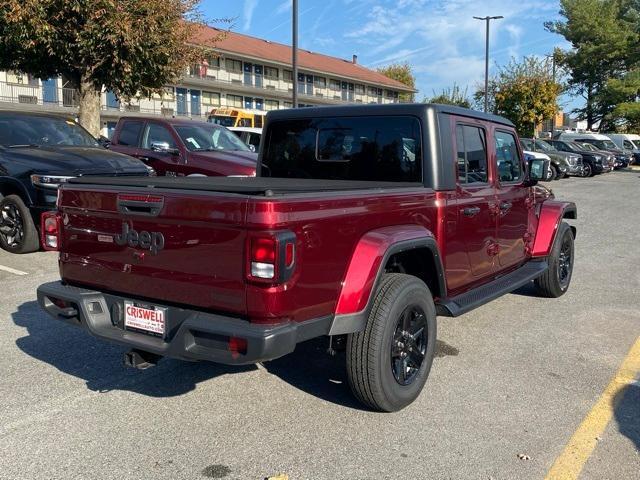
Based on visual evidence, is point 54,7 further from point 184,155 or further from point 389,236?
point 389,236

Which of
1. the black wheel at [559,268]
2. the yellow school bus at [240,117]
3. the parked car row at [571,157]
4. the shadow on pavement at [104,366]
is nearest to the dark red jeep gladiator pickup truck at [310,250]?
the shadow on pavement at [104,366]

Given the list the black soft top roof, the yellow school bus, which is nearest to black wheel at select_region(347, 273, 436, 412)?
the black soft top roof

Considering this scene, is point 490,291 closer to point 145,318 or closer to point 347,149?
A: point 347,149

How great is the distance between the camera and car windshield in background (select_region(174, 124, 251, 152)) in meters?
10.6

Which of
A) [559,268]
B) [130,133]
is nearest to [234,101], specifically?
[130,133]

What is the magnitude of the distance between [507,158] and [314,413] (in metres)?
3.04

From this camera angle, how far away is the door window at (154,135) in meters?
10.6

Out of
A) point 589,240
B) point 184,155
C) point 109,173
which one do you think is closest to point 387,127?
point 109,173

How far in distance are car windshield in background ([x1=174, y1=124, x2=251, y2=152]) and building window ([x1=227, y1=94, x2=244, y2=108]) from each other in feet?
119

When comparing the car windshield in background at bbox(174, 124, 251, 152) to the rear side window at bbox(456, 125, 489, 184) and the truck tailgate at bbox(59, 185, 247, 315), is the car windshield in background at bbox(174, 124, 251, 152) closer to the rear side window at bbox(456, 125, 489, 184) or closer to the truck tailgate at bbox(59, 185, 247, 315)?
the rear side window at bbox(456, 125, 489, 184)

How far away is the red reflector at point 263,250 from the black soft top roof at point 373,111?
187cm

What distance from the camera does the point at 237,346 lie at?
296cm

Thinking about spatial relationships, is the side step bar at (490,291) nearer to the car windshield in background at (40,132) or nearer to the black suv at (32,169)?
the black suv at (32,169)

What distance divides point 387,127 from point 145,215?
6.37 feet
